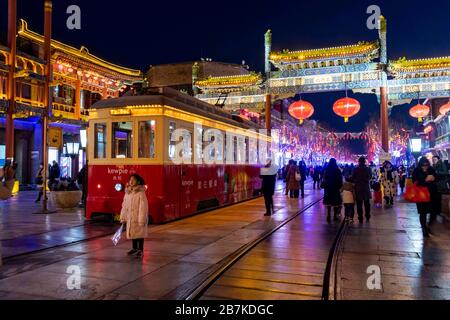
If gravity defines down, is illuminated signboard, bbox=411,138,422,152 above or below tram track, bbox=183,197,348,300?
above

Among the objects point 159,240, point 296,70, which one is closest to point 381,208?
point 159,240

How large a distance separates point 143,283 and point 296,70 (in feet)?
73.5

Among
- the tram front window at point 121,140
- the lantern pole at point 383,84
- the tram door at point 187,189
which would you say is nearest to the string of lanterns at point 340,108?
the lantern pole at point 383,84

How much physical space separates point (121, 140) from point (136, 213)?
3948 mm

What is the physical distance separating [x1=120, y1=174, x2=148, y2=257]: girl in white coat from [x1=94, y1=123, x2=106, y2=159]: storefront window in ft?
12.5

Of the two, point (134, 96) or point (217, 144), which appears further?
point (217, 144)

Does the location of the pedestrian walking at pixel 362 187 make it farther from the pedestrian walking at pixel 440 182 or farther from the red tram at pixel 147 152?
the red tram at pixel 147 152

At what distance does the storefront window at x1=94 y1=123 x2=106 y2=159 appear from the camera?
10180 mm

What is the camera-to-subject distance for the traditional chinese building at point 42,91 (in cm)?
2208

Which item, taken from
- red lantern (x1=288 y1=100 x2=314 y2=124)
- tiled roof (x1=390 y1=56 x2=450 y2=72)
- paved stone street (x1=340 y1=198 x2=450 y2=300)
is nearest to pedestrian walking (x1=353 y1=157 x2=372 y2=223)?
paved stone street (x1=340 y1=198 x2=450 y2=300)

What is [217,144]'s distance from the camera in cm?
1295

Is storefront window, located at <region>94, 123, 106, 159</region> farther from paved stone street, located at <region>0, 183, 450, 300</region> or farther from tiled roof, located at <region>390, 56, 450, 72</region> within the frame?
tiled roof, located at <region>390, 56, 450, 72</region>

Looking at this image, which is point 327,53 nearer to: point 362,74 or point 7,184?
point 362,74

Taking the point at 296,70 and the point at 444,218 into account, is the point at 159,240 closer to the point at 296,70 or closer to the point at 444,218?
the point at 444,218
